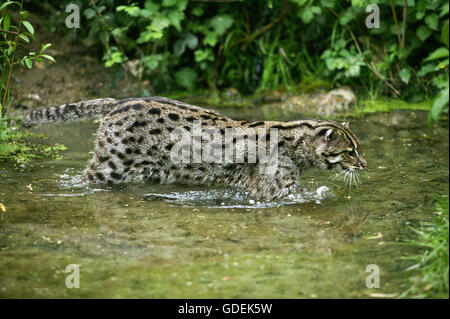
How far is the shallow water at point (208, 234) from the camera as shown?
4.71 m

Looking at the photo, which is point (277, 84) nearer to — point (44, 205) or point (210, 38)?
point (210, 38)

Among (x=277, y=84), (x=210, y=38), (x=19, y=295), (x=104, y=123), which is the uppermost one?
(x=210, y=38)

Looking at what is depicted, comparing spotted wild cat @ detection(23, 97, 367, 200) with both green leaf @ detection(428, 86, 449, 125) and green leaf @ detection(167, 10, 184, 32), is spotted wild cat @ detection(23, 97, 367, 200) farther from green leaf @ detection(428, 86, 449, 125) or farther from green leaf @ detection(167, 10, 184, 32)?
green leaf @ detection(167, 10, 184, 32)

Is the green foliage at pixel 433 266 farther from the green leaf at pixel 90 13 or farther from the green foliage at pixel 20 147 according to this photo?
the green leaf at pixel 90 13

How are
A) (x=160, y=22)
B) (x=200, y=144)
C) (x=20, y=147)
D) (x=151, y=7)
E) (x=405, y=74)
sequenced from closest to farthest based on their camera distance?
(x=200, y=144)
(x=20, y=147)
(x=405, y=74)
(x=160, y=22)
(x=151, y=7)

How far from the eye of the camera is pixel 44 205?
21.7 feet

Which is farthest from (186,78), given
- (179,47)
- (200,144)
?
(200,144)

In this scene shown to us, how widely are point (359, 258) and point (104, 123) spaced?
149 inches

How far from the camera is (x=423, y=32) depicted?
1011 centimetres

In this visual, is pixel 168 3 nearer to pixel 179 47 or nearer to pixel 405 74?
pixel 179 47

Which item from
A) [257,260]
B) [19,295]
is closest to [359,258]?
[257,260]

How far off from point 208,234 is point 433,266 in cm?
220

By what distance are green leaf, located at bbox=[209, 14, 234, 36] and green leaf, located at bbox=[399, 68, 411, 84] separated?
10.9 feet

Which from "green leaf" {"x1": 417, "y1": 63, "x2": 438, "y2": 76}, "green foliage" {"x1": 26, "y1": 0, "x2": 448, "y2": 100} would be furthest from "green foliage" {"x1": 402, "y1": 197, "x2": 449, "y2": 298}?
"green foliage" {"x1": 26, "y1": 0, "x2": 448, "y2": 100}
